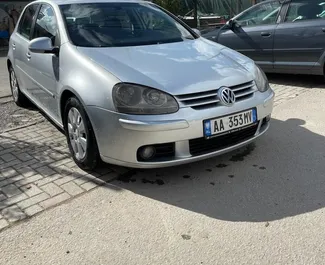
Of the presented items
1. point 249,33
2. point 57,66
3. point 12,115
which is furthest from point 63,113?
point 249,33

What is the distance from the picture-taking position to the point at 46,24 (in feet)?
13.3

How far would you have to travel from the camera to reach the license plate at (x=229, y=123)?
291 cm

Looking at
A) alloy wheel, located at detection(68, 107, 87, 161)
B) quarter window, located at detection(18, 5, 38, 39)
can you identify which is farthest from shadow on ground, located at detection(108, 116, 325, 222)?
quarter window, located at detection(18, 5, 38, 39)

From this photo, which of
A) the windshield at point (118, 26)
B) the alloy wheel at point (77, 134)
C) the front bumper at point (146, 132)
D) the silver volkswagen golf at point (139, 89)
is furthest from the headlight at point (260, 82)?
the alloy wheel at point (77, 134)

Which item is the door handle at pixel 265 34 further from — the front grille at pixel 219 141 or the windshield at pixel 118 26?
the front grille at pixel 219 141

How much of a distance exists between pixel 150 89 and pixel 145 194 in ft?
2.73

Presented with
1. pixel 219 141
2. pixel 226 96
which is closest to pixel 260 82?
pixel 226 96

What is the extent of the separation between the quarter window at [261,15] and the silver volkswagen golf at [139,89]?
3069 mm

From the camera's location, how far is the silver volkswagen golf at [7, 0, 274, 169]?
2.84 meters

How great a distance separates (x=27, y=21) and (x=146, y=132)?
291 centimetres

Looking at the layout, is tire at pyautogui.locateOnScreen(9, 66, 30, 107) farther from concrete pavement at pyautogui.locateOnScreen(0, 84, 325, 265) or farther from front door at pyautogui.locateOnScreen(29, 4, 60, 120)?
concrete pavement at pyautogui.locateOnScreen(0, 84, 325, 265)

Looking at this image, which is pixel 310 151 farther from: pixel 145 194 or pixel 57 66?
pixel 57 66

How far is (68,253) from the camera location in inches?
92.2

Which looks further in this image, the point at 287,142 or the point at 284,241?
the point at 287,142
